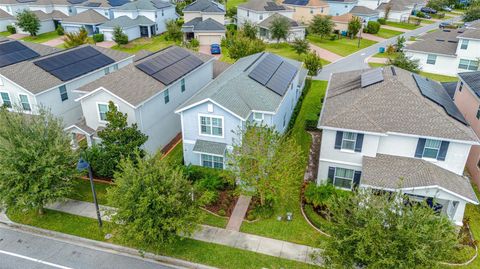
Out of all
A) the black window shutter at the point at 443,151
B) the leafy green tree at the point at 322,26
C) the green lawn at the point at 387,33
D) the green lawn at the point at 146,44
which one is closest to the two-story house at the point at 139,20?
the green lawn at the point at 146,44

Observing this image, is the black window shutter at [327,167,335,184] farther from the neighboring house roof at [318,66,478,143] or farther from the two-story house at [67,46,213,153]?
the two-story house at [67,46,213,153]

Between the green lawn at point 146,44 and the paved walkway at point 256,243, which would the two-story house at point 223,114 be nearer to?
the paved walkway at point 256,243

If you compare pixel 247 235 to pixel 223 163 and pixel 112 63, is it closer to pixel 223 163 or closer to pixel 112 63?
pixel 223 163

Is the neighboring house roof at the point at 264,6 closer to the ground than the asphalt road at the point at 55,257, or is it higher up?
higher up

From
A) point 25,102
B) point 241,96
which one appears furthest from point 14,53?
point 241,96

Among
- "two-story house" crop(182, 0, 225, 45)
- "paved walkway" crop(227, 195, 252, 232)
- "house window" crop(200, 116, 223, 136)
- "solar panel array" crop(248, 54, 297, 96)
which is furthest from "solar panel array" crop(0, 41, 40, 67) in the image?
"two-story house" crop(182, 0, 225, 45)

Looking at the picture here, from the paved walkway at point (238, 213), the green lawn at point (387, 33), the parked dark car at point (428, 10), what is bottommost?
the paved walkway at point (238, 213)

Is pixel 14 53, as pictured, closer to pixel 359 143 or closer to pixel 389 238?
pixel 359 143

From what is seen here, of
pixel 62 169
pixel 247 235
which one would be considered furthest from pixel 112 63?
pixel 247 235
